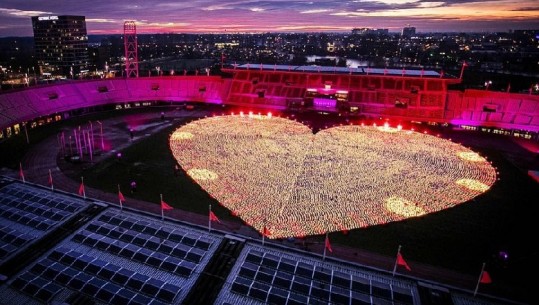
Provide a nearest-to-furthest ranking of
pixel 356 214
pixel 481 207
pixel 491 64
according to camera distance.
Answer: pixel 356 214
pixel 481 207
pixel 491 64

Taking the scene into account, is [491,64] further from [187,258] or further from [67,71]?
[67,71]

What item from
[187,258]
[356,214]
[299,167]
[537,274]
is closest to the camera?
[187,258]

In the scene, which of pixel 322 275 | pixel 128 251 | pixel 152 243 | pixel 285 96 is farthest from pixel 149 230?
pixel 285 96

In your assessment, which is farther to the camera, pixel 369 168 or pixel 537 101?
pixel 537 101

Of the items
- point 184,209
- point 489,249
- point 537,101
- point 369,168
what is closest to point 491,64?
point 537,101

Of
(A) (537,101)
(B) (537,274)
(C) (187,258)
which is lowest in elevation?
(B) (537,274)

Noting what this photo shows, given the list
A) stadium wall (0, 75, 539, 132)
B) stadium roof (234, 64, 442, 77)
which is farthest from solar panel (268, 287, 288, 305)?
stadium roof (234, 64, 442, 77)

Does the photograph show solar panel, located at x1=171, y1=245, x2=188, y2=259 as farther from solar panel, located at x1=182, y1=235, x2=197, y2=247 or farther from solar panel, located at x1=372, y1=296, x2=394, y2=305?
solar panel, located at x1=372, y1=296, x2=394, y2=305
